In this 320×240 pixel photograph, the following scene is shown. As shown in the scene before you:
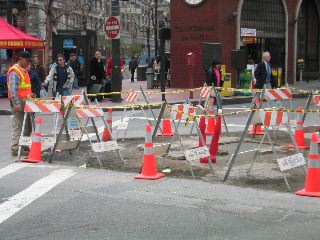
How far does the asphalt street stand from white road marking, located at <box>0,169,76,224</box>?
12 mm

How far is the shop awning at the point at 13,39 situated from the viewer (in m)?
23.8

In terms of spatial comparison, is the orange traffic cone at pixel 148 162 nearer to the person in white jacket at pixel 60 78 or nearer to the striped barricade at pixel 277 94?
the striped barricade at pixel 277 94

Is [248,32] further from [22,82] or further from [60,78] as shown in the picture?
[22,82]

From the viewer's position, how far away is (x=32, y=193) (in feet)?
26.0

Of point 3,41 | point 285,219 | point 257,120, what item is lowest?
point 285,219

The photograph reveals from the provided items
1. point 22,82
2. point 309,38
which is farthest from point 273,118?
point 309,38

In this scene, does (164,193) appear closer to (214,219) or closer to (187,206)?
(187,206)

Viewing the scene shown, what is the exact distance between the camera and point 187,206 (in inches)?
279

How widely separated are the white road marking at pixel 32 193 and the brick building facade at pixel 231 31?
15.6 m

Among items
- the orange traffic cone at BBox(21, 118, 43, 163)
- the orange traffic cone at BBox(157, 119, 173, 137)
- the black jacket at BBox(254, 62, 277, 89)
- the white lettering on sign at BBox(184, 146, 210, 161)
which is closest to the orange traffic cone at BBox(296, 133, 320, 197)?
the white lettering on sign at BBox(184, 146, 210, 161)

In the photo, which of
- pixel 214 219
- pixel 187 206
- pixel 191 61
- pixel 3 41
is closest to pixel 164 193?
pixel 187 206

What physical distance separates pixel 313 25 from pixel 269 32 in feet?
25.2

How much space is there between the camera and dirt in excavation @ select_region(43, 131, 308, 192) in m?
8.57

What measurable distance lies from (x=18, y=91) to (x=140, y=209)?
16.2ft
